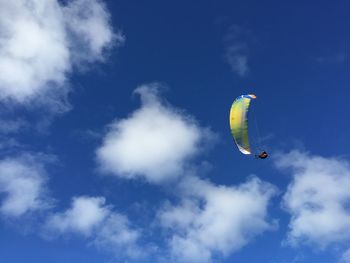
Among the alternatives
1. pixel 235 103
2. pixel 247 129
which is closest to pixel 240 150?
pixel 247 129

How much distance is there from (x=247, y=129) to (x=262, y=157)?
4.28 metres

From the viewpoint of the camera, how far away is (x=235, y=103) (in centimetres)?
4844

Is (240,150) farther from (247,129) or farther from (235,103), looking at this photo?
(235,103)

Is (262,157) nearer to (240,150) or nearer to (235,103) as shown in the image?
(240,150)

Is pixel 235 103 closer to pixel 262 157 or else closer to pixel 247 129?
pixel 247 129

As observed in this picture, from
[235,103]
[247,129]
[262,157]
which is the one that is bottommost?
[262,157]

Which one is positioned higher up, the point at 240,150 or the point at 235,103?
the point at 235,103

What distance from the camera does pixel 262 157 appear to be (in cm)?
4716

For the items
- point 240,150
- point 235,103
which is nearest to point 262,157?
point 240,150

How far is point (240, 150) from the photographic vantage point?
46969mm

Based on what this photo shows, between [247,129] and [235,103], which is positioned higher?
[235,103]

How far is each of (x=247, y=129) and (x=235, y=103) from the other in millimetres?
3979

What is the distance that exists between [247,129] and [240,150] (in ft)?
10.3
